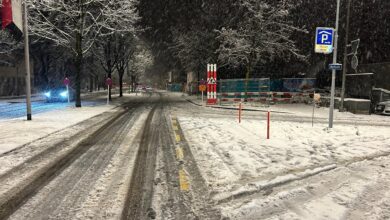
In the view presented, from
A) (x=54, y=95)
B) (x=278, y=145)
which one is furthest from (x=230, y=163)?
(x=54, y=95)

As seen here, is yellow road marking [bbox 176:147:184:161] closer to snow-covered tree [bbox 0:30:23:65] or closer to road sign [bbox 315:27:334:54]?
road sign [bbox 315:27:334:54]

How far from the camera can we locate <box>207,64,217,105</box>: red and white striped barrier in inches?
965

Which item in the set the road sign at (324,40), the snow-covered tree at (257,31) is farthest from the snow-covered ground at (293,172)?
the snow-covered tree at (257,31)

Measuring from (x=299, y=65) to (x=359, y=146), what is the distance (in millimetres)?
28782

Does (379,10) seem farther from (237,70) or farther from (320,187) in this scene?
(320,187)

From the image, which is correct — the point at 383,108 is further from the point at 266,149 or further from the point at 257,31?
the point at 266,149

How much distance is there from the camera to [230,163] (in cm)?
700

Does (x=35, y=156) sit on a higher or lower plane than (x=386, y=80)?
lower

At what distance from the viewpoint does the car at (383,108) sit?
68.2 ft

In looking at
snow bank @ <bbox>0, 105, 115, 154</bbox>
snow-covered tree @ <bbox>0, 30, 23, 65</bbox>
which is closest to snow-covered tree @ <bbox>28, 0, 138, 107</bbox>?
snow bank @ <bbox>0, 105, 115, 154</bbox>

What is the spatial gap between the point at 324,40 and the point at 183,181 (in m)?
9.68

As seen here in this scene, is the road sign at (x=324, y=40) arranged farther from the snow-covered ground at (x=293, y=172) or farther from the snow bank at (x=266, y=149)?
the snow-covered ground at (x=293, y=172)

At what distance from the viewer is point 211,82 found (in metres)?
25.0

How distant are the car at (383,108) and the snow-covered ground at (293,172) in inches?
450
